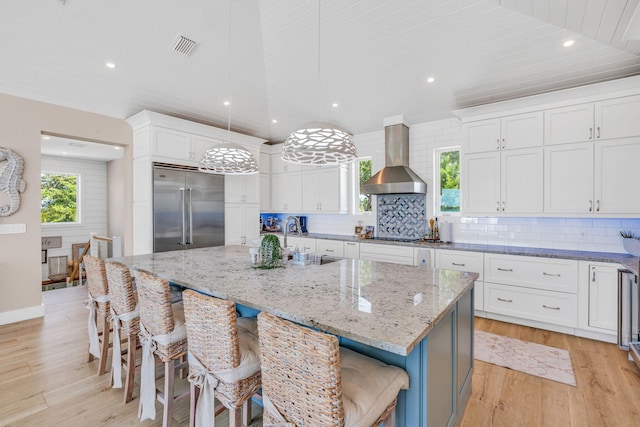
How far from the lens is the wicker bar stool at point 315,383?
997mm

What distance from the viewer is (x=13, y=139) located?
3.49 meters

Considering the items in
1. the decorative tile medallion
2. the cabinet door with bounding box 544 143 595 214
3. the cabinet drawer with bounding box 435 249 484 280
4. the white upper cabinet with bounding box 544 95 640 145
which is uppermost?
the white upper cabinet with bounding box 544 95 640 145

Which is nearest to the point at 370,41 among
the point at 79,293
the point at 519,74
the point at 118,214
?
the point at 519,74

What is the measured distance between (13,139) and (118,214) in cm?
403

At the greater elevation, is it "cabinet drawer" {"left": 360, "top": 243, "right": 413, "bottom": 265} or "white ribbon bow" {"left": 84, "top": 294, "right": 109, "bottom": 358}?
"cabinet drawer" {"left": 360, "top": 243, "right": 413, "bottom": 265}

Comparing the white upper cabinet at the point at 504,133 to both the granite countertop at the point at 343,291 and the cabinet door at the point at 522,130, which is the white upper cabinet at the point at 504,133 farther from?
the granite countertop at the point at 343,291

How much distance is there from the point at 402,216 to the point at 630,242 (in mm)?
2540

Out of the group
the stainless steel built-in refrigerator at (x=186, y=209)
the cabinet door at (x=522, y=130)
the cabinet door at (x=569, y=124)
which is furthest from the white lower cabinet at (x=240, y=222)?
the cabinet door at (x=569, y=124)

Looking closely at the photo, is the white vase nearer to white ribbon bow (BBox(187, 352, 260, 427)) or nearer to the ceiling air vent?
white ribbon bow (BBox(187, 352, 260, 427))

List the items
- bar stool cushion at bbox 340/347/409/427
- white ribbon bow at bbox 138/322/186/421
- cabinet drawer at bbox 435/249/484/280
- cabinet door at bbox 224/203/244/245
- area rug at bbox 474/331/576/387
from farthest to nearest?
cabinet door at bbox 224/203/244/245
cabinet drawer at bbox 435/249/484/280
area rug at bbox 474/331/576/387
white ribbon bow at bbox 138/322/186/421
bar stool cushion at bbox 340/347/409/427

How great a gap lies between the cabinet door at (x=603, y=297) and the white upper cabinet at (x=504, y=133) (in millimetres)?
1496

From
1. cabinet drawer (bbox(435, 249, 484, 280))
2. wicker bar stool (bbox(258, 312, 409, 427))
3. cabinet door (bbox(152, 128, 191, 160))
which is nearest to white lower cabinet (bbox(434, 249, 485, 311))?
cabinet drawer (bbox(435, 249, 484, 280))

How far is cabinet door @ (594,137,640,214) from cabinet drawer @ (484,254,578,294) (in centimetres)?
70

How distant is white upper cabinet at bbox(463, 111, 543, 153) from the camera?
343 centimetres
